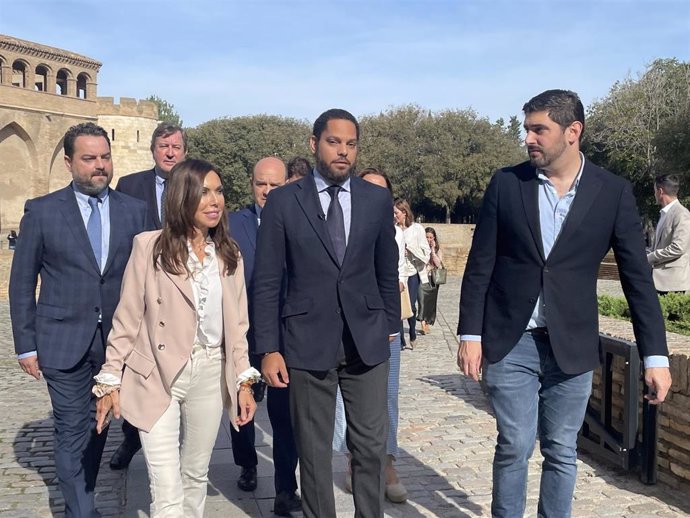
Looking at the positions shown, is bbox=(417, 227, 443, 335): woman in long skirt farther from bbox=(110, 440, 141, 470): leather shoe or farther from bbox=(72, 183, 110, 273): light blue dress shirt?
bbox=(72, 183, 110, 273): light blue dress shirt

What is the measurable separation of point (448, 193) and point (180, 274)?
47059 millimetres

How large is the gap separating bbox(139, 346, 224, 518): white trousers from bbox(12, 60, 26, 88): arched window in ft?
196

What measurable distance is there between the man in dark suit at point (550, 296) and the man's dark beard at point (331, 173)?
0.70 meters

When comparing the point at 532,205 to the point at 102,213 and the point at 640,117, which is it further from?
the point at 640,117

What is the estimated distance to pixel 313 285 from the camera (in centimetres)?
376

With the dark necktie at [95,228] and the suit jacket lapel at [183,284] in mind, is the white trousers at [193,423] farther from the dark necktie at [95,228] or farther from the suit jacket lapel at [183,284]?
the dark necktie at [95,228]

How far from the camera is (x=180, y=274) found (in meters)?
3.59

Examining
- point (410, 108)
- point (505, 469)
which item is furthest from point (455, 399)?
point (410, 108)

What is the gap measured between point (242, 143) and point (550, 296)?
60175 millimetres

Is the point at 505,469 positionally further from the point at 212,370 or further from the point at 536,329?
the point at 212,370

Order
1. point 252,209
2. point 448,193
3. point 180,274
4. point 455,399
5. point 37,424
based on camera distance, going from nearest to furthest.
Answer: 1. point 180,274
2. point 252,209
3. point 37,424
4. point 455,399
5. point 448,193

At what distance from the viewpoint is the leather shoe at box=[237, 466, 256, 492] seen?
5133mm

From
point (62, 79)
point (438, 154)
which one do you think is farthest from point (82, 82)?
point (438, 154)

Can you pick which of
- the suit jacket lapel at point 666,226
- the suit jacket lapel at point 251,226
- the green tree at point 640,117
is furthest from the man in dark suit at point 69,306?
the green tree at point 640,117
